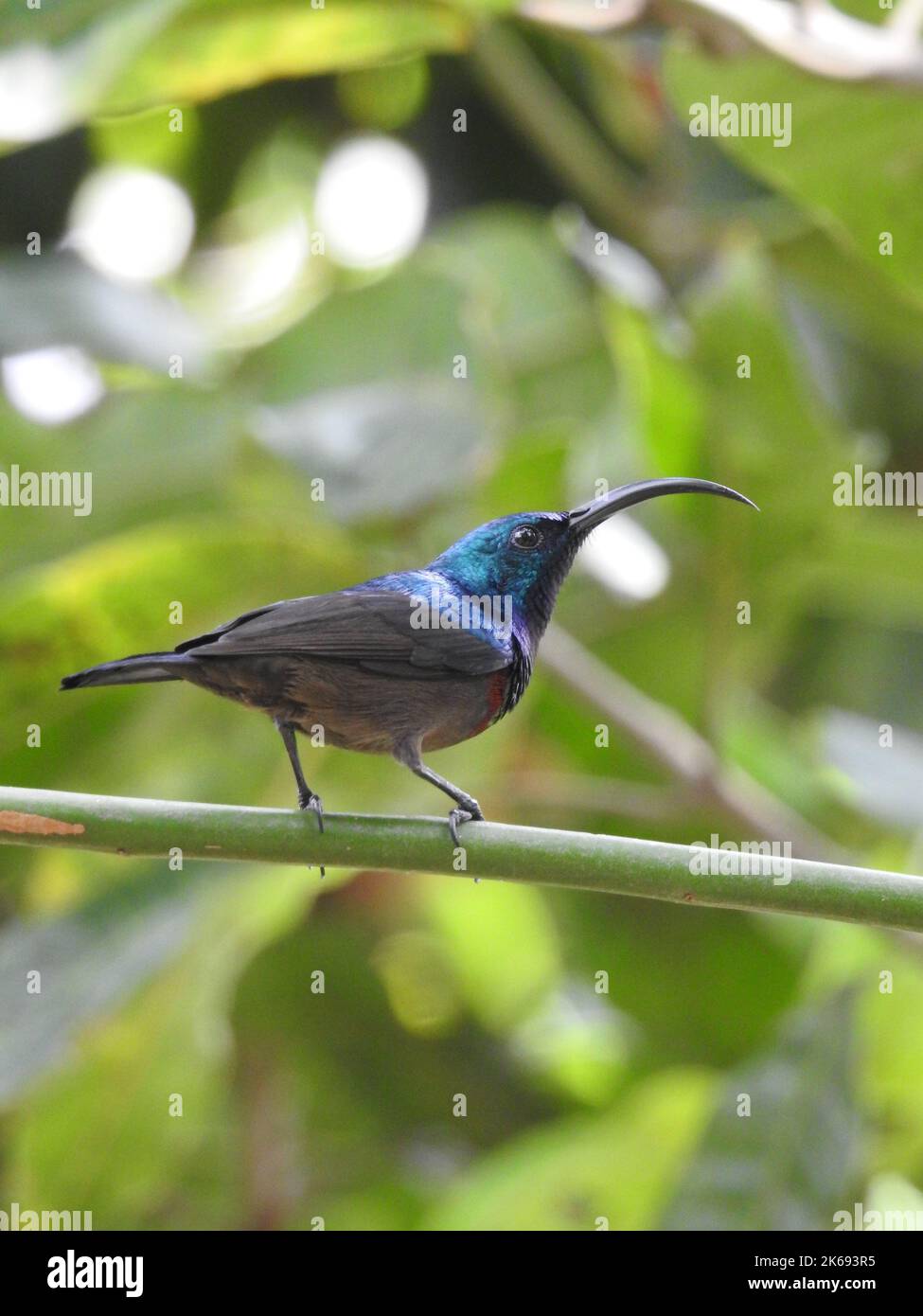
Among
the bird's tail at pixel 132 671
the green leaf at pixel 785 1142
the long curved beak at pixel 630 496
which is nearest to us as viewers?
the bird's tail at pixel 132 671

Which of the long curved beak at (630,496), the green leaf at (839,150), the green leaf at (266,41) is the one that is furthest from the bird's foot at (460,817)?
the green leaf at (266,41)

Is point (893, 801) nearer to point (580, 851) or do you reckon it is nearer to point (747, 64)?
point (747, 64)

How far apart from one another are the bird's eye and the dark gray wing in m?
0.15

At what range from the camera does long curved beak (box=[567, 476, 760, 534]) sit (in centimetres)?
174

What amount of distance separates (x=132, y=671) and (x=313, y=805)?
0.26 meters

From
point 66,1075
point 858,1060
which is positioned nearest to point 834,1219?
point 858,1060

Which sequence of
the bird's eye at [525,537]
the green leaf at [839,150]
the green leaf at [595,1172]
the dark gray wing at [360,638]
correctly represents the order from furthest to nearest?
the green leaf at [595,1172] < the green leaf at [839,150] < the bird's eye at [525,537] < the dark gray wing at [360,638]

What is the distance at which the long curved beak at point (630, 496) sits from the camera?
1.74 metres

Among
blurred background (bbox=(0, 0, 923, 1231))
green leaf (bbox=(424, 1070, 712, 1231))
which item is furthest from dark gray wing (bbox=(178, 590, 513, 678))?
green leaf (bbox=(424, 1070, 712, 1231))

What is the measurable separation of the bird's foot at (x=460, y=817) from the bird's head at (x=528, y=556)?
280mm

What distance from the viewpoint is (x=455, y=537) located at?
3.39 metres

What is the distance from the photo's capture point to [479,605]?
2029 millimetres

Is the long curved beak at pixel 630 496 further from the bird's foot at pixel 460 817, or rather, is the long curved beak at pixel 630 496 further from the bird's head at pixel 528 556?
the bird's foot at pixel 460 817

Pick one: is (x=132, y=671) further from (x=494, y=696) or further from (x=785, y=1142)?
(x=785, y=1142)
